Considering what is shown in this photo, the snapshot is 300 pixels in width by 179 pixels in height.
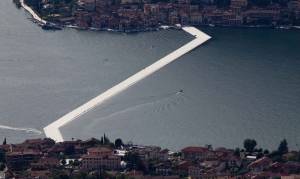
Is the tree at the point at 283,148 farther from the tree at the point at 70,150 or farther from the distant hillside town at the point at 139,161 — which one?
the tree at the point at 70,150

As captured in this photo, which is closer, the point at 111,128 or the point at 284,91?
the point at 111,128

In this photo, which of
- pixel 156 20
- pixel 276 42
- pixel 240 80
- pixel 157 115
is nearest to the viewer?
pixel 157 115

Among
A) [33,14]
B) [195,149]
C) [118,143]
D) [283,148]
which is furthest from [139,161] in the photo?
[33,14]

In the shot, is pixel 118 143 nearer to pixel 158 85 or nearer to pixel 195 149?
pixel 195 149

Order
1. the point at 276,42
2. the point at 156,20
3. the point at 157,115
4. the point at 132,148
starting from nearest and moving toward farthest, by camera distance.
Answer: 1. the point at 132,148
2. the point at 157,115
3. the point at 276,42
4. the point at 156,20

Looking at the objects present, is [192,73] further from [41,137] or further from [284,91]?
[41,137]

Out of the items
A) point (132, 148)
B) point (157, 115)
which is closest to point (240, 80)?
point (157, 115)

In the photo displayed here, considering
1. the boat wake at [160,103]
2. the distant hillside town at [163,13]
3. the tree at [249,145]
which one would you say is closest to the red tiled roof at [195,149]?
the tree at [249,145]
